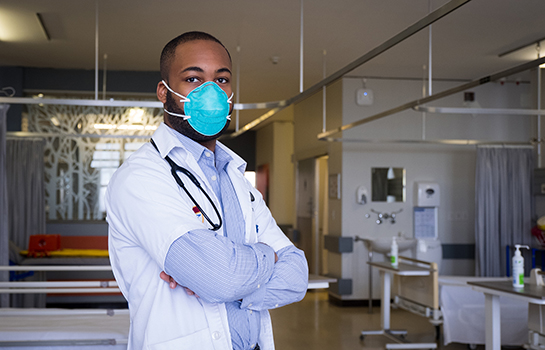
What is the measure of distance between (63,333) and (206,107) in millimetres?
2378

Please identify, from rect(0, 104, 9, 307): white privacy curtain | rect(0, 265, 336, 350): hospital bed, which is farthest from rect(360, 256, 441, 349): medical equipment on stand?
rect(0, 104, 9, 307): white privacy curtain

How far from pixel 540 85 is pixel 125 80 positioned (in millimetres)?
5328

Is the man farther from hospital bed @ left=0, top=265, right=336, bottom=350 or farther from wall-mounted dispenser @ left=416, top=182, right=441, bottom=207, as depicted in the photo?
wall-mounted dispenser @ left=416, top=182, right=441, bottom=207

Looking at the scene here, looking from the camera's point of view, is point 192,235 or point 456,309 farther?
point 456,309

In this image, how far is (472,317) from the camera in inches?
203

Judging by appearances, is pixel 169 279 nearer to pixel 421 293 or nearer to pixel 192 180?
pixel 192 180

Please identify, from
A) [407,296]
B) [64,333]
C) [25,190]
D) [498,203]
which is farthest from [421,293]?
[25,190]

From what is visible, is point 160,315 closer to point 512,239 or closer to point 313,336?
point 313,336

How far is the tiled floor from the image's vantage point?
5395 millimetres

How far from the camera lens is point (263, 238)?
1.45 meters

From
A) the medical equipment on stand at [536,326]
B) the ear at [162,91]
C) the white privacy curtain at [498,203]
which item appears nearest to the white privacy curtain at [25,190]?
the medical equipment on stand at [536,326]

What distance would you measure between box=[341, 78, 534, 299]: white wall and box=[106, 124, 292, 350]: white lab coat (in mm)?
6495

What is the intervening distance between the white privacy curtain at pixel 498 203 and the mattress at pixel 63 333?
201 inches

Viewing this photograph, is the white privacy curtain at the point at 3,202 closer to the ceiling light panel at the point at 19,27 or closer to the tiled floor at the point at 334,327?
the ceiling light panel at the point at 19,27
